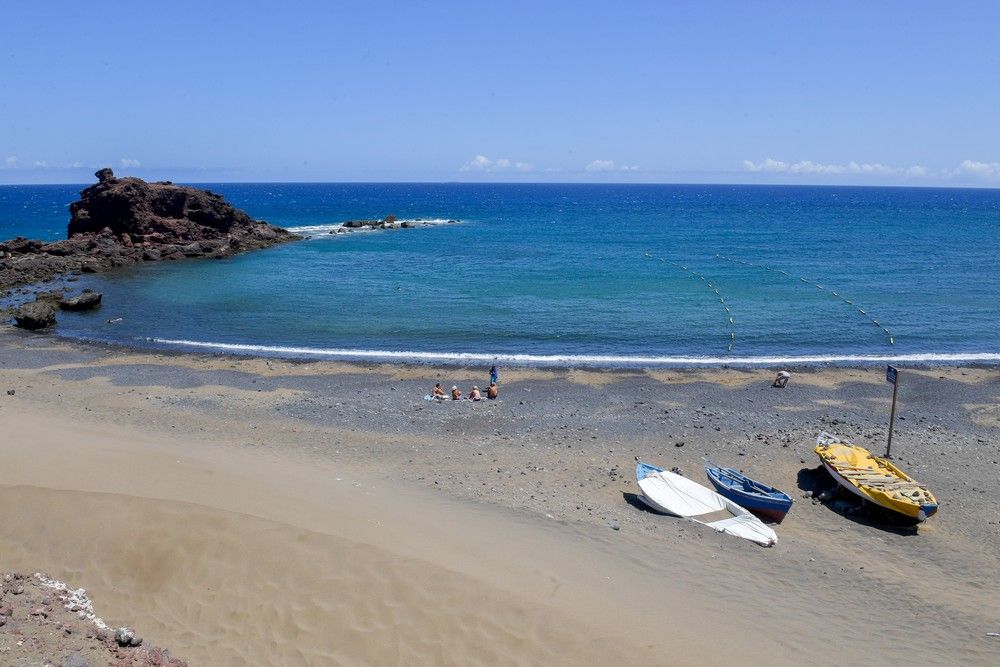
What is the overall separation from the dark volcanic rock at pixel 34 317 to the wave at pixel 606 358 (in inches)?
435

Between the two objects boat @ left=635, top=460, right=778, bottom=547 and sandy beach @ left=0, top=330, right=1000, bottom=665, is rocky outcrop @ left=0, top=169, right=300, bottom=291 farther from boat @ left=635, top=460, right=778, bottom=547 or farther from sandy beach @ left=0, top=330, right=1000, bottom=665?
boat @ left=635, top=460, right=778, bottom=547

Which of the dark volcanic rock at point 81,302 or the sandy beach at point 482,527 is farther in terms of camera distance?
the dark volcanic rock at point 81,302

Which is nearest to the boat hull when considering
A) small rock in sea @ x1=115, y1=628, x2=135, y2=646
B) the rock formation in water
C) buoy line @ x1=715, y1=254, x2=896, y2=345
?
small rock in sea @ x1=115, y1=628, x2=135, y2=646

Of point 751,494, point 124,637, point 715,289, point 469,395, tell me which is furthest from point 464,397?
point 715,289

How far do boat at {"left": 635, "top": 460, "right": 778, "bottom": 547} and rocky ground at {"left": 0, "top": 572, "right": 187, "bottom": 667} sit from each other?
37.6ft

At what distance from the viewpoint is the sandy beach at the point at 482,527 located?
11844 mm

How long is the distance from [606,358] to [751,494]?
16.5 metres

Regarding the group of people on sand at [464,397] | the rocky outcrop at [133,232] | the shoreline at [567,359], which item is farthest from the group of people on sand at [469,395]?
the rocky outcrop at [133,232]

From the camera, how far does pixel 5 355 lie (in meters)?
32.7

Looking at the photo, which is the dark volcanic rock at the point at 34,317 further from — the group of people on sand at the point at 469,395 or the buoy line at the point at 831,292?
the buoy line at the point at 831,292

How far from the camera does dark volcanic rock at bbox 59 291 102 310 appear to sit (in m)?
43.3

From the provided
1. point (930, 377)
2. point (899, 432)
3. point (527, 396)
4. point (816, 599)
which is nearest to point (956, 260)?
point (930, 377)

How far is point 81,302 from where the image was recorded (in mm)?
43344

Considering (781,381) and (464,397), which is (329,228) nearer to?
(464,397)
